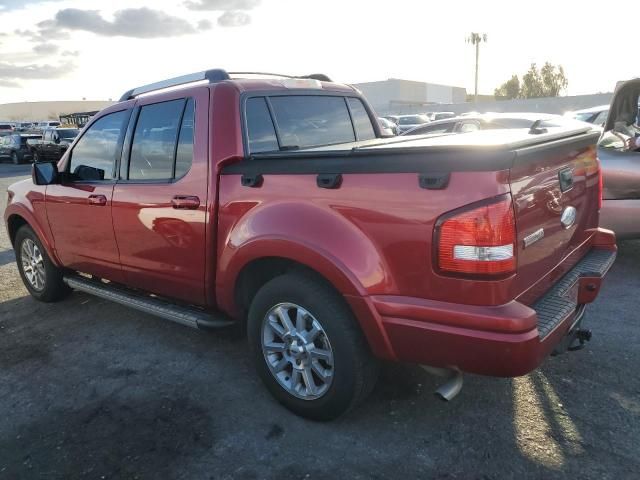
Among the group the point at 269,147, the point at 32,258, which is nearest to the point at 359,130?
the point at 269,147

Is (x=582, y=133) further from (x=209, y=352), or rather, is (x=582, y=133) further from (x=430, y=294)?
(x=209, y=352)

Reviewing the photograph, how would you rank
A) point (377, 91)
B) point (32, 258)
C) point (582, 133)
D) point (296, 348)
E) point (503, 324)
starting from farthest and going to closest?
point (377, 91) < point (32, 258) < point (582, 133) < point (296, 348) < point (503, 324)

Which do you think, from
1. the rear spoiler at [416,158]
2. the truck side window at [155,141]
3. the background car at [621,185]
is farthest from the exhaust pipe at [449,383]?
the background car at [621,185]

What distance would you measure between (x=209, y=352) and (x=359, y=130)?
2.14 meters

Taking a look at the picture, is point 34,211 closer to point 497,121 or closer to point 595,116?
point 497,121

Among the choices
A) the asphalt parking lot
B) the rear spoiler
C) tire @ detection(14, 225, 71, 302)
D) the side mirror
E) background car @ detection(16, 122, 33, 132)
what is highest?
background car @ detection(16, 122, 33, 132)

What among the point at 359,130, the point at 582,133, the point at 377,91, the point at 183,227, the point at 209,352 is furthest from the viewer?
the point at 377,91

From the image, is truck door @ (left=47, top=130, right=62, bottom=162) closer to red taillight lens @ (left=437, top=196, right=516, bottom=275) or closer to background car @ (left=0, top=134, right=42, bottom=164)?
background car @ (left=0, top=134, right=42, bottom=164)

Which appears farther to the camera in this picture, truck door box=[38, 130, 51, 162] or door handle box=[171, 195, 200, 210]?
truck door box=[38, 130, 51, 162]

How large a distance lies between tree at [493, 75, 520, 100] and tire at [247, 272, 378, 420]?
269ft

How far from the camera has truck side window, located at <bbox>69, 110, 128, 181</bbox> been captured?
13.8 feet

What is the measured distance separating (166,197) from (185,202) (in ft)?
0.67

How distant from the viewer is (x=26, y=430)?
10.4ft

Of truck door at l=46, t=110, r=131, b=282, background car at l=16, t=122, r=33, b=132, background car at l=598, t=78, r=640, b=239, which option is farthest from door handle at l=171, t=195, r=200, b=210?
background car at l=16, t=122, r=33, b=132
